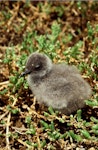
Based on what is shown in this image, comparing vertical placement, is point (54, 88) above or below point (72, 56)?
below

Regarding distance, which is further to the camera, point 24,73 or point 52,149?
point 24,73

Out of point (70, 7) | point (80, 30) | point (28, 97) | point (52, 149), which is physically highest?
point (70, 7)

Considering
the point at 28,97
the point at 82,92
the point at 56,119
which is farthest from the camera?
the point at 28,97

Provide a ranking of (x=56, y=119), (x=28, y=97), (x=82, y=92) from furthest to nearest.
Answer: (x=28, y=97)
(x=56, y=119)
(x=82, y=92)

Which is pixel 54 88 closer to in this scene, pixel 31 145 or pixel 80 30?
pixel 31 145

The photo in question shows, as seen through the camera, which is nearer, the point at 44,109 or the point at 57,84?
the point at 57,84

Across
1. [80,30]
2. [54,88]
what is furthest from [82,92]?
[80,30]

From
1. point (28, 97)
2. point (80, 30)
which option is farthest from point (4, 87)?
point (80, 30)
